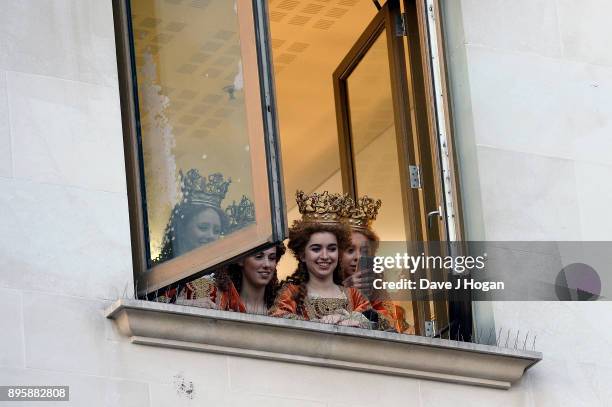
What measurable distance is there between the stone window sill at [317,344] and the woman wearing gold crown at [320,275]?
1.06 feet

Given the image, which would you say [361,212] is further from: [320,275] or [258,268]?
[258,268]

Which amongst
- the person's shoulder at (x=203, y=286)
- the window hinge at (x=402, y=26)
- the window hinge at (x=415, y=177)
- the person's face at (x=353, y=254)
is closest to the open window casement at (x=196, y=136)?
the person's shoulder at (x=203, y=286)

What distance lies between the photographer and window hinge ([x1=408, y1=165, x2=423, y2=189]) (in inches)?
376

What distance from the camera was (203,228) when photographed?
7879 millimetres

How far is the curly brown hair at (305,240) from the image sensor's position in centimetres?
911

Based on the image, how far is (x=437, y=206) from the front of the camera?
9367mm

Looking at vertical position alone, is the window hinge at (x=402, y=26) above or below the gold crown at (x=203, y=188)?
above

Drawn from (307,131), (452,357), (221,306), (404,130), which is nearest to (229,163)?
(221,306)

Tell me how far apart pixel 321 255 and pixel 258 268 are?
0.39m

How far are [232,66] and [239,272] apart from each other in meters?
1.37

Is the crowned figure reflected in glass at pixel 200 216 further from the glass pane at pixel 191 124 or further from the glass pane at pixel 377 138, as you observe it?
the glass pane at pixel 377 138

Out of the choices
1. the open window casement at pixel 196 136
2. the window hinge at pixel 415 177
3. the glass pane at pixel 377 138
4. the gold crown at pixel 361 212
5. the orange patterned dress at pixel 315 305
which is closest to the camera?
the open window casement at pixel 196 136

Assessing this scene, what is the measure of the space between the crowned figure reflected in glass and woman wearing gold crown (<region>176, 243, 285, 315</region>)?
1.77 feet

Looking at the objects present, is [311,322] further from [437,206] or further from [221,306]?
[437,206]
